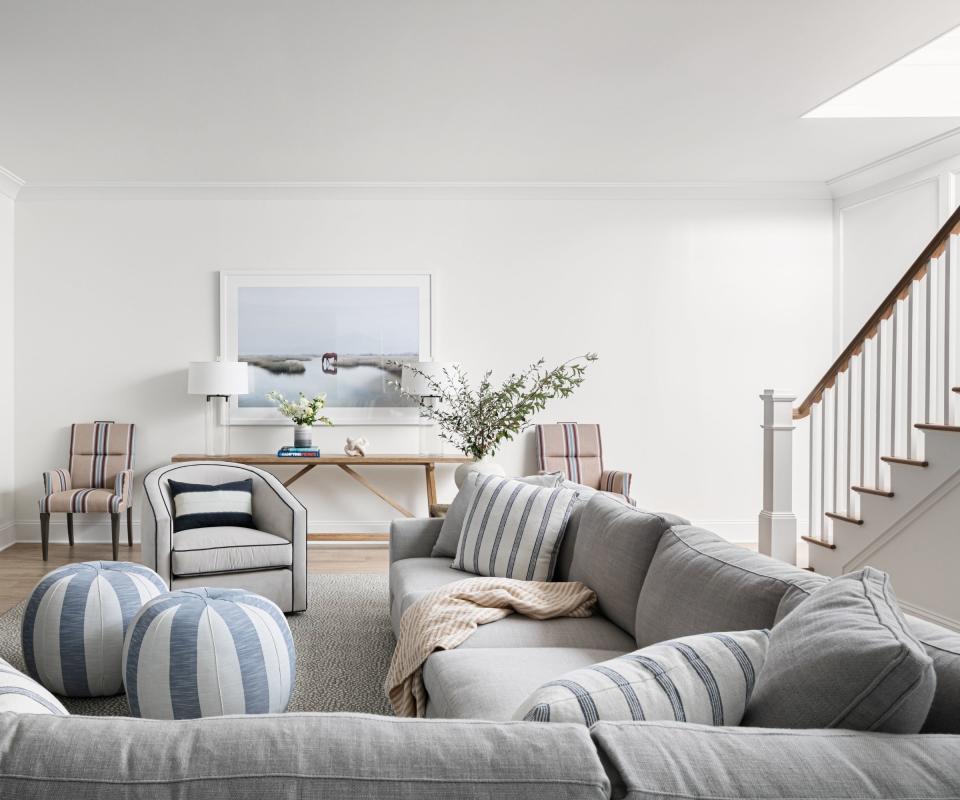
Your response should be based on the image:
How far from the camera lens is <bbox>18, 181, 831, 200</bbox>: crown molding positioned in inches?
222

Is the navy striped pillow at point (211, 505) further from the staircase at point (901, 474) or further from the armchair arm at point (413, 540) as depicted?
the staircase at point (901, 474)

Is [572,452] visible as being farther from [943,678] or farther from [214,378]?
[943,678]

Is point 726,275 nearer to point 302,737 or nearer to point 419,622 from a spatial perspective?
point 419,622

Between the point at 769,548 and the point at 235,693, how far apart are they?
3215mm

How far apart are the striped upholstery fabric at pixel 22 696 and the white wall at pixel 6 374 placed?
203 inches

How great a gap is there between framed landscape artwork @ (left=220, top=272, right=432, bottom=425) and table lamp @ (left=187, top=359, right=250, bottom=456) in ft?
0.33

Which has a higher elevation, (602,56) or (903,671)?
(602,56)

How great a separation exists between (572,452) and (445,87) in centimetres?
279

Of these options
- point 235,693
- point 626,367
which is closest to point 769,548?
point 626,367

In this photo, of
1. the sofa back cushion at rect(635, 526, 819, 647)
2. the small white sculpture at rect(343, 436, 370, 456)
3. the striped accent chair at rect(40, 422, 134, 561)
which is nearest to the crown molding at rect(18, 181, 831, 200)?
the striped accent chair at rect(40, 422, 134, 561)

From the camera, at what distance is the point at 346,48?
3420 millimetres

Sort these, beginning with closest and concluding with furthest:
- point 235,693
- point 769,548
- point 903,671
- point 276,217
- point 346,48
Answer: point 903,671, point 235,693, point 346,48, point 769,548, point 276,217

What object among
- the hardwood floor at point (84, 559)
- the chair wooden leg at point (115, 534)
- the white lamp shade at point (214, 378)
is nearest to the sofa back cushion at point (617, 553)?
the hardwood floor at point (84, 559)

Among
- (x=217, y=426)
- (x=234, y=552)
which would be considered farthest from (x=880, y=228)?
(x=217, y=426)
